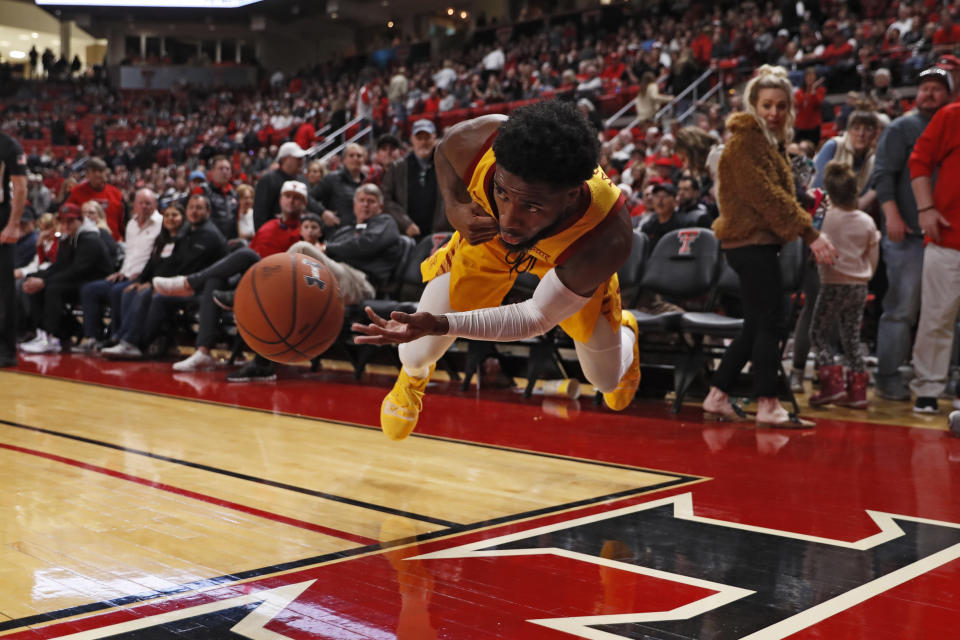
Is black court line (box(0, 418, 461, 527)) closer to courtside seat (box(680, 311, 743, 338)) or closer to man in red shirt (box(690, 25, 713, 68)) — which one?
courtside seat (box(680, 311, 743, 338))

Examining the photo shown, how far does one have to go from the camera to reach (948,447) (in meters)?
4.70

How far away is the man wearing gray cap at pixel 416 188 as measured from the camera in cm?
766

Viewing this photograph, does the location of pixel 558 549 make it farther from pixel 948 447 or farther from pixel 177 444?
pixel 948 447

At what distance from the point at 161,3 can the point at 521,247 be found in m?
32.4

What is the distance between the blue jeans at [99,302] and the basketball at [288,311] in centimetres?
521

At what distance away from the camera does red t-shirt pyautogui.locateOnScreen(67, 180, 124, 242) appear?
10234 mm

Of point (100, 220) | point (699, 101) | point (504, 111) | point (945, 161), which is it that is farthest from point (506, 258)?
point (504, 111)

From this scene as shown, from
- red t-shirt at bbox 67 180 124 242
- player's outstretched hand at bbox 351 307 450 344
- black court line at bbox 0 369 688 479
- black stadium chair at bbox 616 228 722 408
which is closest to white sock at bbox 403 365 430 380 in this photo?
black court line at bbox 0 369 688 479

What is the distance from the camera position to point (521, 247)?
2975 millimetres

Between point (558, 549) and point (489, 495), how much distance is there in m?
0.75

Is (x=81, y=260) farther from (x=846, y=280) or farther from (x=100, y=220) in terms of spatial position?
(x=846, y=280)

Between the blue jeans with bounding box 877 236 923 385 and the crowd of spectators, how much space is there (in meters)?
0.38

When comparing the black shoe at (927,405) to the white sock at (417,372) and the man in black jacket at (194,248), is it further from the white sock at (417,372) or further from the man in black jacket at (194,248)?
the man in black jacket at (194,248)

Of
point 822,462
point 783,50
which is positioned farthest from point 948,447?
point 783,50
